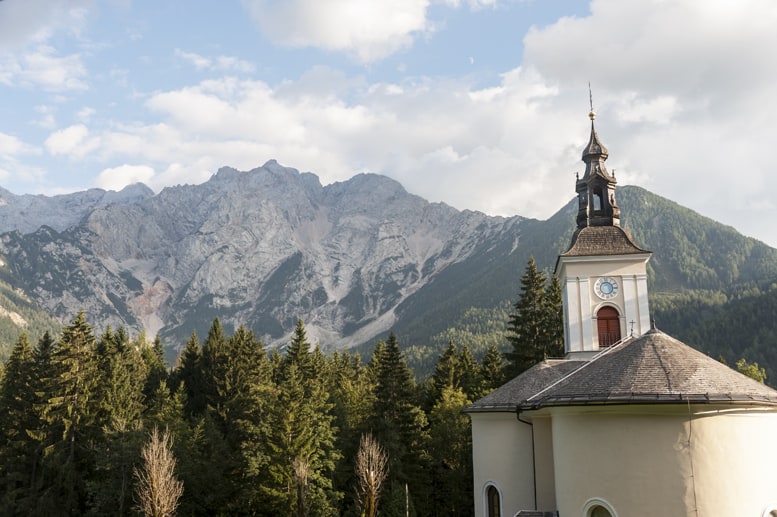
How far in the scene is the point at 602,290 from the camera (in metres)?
34.8

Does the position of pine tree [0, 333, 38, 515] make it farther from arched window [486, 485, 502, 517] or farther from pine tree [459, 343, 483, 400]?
pine tree [459, 343, 483, 400]

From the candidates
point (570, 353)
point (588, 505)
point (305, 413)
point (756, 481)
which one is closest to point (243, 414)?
point (305, 413)

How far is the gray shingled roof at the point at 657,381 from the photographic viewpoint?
18391 millimetres

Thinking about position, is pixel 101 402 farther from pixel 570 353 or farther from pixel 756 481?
pixel 756 481

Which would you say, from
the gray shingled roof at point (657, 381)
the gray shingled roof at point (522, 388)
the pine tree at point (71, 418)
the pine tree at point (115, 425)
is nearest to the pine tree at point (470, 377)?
the gray shingled roof at point (522, 388)

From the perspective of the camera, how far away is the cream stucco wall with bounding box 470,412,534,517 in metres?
27.1

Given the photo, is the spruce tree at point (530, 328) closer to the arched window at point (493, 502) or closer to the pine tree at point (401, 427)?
the pine tree at point (401, 427)

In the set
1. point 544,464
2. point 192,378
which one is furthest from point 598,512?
point 192,378

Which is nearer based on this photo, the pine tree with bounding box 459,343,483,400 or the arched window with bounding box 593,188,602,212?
the arched window with bounding box 593,188,602,212

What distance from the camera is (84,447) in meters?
45.3

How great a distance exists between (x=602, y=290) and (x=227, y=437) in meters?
28.5

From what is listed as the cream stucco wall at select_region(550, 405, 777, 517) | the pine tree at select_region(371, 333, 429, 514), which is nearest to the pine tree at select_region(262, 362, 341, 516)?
the pine tree at select_region(371, 333, 429, 514)

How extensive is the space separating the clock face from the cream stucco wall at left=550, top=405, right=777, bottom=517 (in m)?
15.6

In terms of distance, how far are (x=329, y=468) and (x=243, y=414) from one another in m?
8.63
